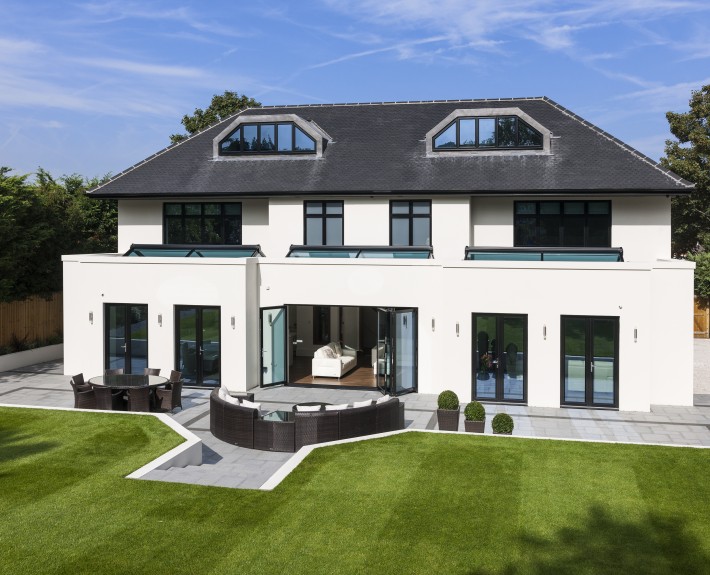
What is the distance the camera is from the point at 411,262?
20.9 meters

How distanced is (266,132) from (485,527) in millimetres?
19266

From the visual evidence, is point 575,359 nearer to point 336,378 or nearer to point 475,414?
point 475,414

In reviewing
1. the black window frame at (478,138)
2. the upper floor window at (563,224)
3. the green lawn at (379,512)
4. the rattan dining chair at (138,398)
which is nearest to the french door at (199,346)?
the rattan dining chair at (138,398)

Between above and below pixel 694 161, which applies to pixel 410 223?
below

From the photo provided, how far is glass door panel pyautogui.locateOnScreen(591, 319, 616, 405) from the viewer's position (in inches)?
752

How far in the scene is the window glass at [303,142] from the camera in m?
26.1

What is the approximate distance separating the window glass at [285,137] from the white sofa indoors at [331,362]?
24.5 ft

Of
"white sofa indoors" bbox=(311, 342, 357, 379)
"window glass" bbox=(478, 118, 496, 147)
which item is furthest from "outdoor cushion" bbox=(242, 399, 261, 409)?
"window glass" bbox=(478, 118, 496, 147)

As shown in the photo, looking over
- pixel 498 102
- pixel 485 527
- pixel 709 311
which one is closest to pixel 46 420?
pixel 485 527

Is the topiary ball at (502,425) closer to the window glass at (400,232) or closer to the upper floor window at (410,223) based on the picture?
the upper floor window at (410,223)

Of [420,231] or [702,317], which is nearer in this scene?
[420,231]

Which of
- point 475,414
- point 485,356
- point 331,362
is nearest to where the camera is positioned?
point 475,414

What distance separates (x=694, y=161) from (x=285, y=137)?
1080 inches

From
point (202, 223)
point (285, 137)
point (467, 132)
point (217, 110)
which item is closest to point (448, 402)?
point (467, 132)
